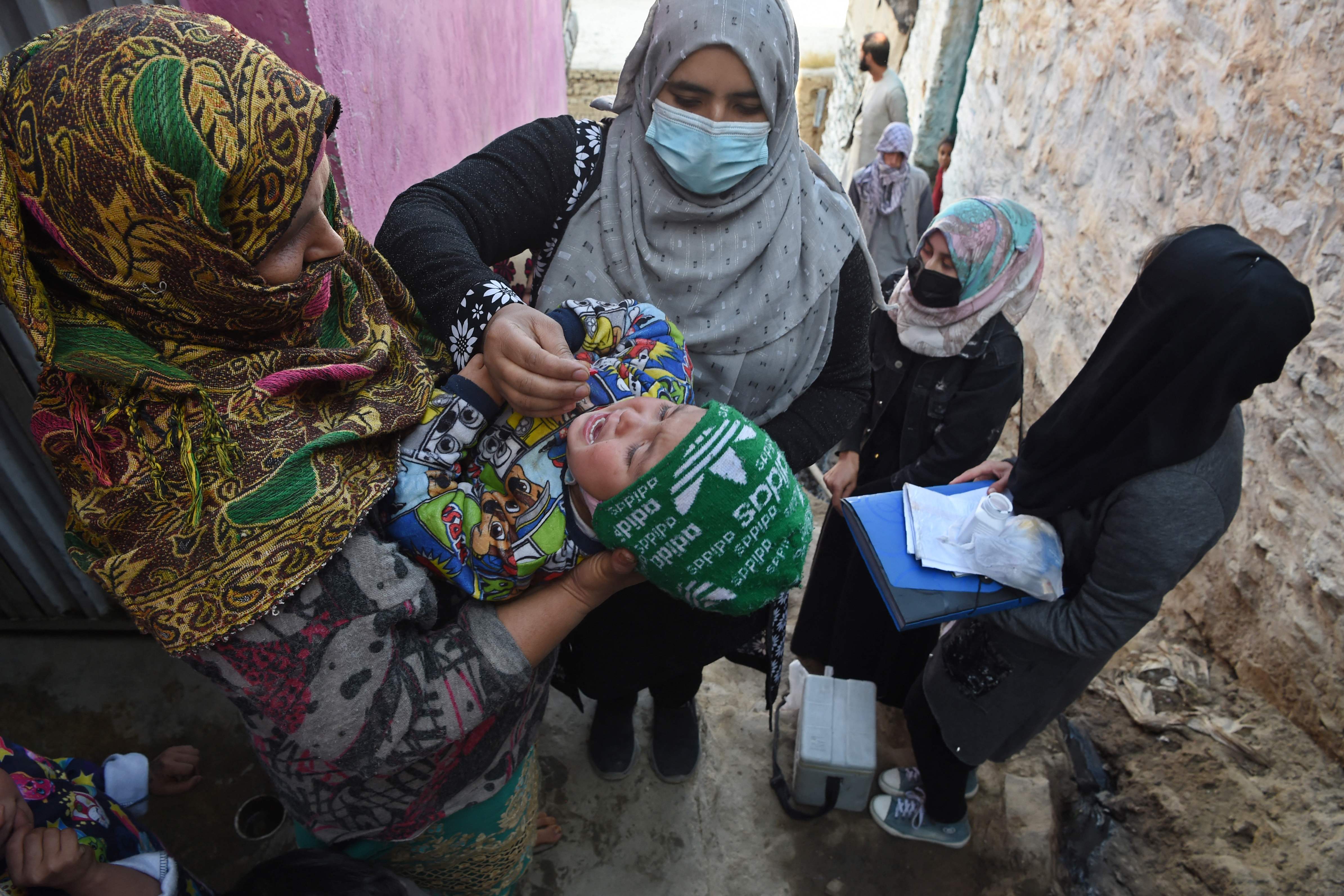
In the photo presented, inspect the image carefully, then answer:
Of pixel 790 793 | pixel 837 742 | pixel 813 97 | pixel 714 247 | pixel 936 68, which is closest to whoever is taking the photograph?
pixel 714 247

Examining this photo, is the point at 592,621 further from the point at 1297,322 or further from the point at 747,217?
the point at 1297,322

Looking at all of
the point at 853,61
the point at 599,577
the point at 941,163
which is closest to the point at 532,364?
the point at 599,577

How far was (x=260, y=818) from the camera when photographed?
211cm

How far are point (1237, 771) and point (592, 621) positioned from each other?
2.37 m

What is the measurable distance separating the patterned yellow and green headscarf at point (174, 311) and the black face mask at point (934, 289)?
204 cm

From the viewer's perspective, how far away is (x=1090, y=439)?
1.73 m

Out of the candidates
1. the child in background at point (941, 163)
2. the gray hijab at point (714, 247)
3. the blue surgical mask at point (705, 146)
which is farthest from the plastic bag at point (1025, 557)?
the child in background at point (941, 163)

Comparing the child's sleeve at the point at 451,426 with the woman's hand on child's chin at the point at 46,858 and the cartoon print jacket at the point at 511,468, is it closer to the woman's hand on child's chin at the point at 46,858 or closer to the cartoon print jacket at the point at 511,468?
the cartoon print jacket at the point at 511,468

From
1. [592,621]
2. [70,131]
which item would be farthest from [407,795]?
[70,131]

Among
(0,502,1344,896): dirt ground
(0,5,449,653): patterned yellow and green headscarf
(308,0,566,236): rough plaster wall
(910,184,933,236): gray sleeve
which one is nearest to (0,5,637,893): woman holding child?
(0,5,449,653): patterned yellow and green headscarf

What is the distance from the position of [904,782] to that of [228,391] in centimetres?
247

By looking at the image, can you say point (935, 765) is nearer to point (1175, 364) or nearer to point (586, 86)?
point (1175, 364)

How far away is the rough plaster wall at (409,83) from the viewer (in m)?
2.18

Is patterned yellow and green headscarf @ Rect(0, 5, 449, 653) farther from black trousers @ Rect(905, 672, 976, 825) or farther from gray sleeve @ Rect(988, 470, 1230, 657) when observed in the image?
black trousers @ Rect(905, 672, 976, 825)
